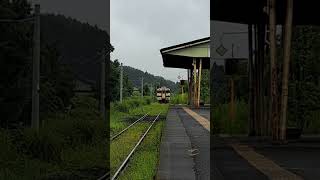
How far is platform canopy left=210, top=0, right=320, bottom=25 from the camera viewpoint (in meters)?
19.5

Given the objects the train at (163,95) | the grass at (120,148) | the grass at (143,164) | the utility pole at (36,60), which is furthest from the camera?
the train at (163,95)

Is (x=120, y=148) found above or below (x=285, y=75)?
below

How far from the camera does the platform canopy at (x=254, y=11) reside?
19547mm

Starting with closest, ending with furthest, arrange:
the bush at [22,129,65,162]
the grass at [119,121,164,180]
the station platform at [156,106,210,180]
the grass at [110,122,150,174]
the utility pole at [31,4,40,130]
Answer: the station platform at [156,106,210,180], the grass at [119,121,164,180], the grass at [110,122,150,174], the bush at [22,129,65,162], the utility pole at [31,4,40,130]

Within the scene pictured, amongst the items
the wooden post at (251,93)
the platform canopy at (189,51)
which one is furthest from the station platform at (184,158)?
the platform canopy at (189,51)

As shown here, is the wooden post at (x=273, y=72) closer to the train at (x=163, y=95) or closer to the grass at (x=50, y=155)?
the grass at (x=50, y=155)

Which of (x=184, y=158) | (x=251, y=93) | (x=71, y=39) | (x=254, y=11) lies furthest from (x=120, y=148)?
(x=71, y=39)

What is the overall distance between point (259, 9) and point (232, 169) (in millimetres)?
9353

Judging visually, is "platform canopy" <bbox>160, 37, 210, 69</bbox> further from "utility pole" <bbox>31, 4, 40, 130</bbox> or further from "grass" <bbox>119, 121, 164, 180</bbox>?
"utility pole" <bbox>31, 4, 40, 130</bbox>

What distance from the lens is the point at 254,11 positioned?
20.4m

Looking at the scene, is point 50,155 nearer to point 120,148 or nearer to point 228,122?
point 120,148

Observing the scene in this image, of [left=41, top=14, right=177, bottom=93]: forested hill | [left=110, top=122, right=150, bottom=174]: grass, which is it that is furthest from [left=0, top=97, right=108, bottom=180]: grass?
[left=41, top=14, right=177, bottom=93]: forested hill

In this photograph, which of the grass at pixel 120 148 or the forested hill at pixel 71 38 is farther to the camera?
the forested hill at pixel 71 38

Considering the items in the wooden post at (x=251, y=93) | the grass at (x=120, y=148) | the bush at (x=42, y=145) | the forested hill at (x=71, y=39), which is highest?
the forested hill at (x=71, y=39)
